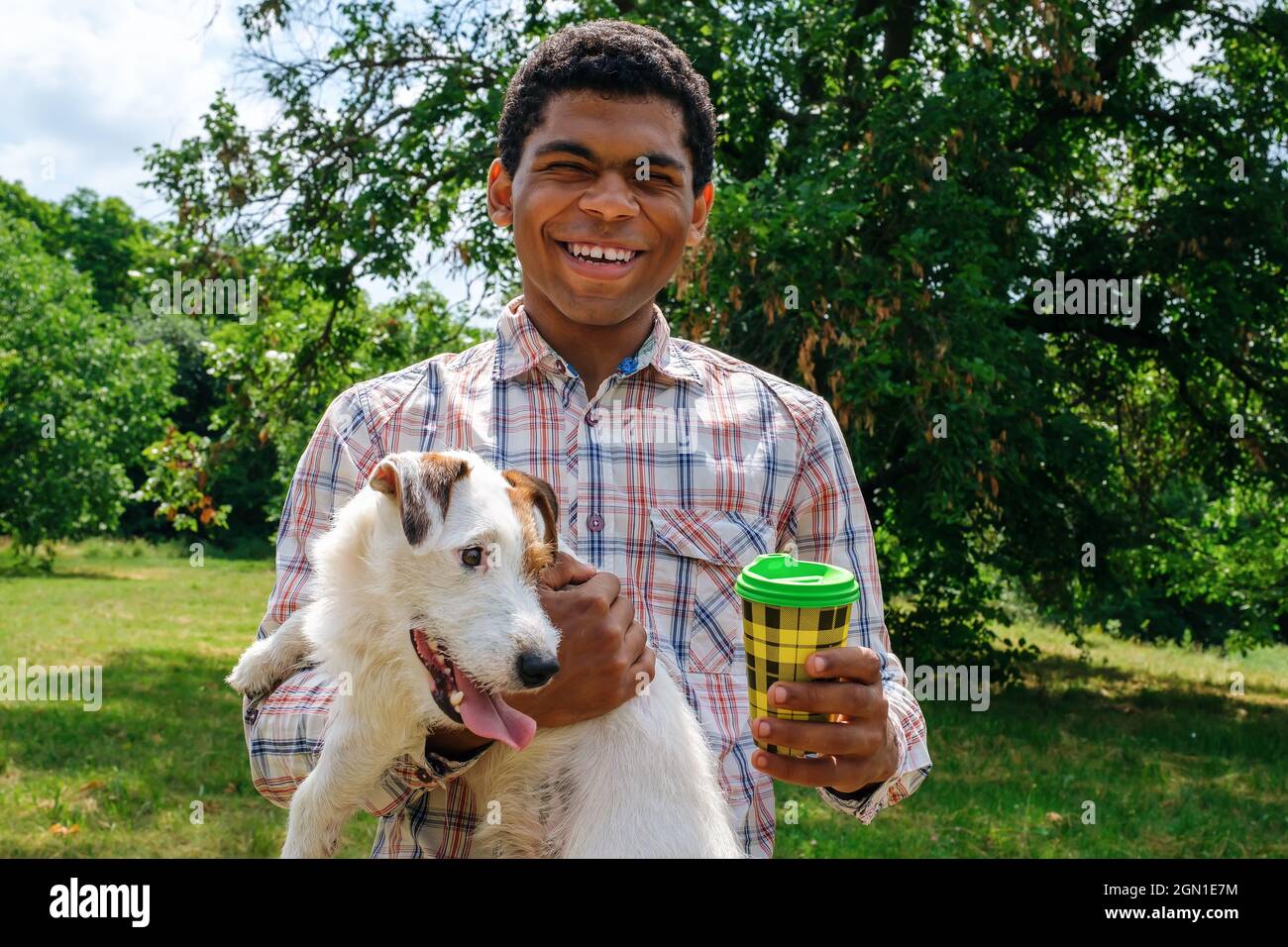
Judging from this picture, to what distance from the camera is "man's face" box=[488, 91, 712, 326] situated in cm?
276

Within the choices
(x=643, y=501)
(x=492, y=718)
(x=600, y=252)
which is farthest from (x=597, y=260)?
(x=492, y=718)

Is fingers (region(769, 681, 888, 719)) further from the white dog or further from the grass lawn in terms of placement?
the grass lawn

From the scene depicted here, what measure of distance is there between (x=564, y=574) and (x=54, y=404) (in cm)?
3152

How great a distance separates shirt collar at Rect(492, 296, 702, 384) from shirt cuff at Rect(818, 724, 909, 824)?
1.14 metres

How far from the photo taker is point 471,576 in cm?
256

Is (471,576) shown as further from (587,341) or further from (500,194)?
(500,194)

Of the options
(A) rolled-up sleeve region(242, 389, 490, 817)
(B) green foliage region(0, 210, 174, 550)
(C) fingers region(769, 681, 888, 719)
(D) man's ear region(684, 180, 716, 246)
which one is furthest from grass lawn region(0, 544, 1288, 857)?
(B) green foliage region(0, 210, 174, 550)

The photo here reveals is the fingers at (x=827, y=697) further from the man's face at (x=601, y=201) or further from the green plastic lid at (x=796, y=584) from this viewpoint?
the man's face at (x=601, y=201)

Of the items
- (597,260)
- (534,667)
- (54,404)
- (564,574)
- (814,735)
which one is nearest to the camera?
(814,735)

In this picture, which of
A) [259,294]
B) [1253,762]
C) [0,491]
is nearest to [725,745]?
[1253,762]

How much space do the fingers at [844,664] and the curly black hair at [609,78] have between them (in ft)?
4.84

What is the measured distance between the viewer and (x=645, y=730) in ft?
8.67

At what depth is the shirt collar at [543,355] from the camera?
2924mm

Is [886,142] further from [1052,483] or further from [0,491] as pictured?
[0,491]
